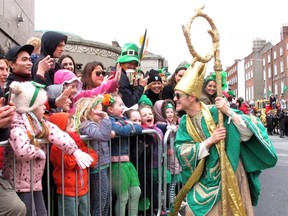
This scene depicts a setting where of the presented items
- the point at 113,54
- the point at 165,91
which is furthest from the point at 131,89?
the point at 113,54

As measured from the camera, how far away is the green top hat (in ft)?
19.2

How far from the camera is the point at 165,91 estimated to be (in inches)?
267

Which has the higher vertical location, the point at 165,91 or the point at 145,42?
the point at 145,42

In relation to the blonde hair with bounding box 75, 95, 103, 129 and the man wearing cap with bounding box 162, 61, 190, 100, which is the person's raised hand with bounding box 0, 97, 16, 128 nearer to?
the blonde hair with bounding box 75, 95, 103, 129

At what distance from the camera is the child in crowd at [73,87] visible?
4.26 m

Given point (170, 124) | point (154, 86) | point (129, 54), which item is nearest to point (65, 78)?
point (129, 54)

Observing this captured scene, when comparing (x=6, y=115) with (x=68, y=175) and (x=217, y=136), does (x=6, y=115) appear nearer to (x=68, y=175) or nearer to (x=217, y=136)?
(x=68, y=175)

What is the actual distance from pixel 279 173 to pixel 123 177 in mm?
6625

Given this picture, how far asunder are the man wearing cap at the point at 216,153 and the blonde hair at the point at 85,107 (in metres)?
0.86

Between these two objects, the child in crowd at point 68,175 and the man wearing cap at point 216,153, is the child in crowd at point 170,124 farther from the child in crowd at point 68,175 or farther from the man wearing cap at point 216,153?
the child in crowd at point 68,175

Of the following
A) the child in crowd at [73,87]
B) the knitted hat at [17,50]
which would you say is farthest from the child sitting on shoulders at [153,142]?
the knitted hat at [17,50]

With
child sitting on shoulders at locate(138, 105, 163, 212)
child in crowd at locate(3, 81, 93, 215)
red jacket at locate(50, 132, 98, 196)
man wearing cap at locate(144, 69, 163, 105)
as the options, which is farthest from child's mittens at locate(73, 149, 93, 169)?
man wearing cap at locate(144, 69, 163, 105)

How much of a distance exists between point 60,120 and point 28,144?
67 centimetres

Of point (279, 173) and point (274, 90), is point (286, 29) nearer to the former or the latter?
point (274, 90)
